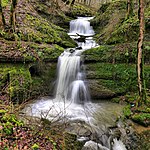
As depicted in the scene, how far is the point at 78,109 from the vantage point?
768 cm

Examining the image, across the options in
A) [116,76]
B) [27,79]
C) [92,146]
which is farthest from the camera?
[116,76]

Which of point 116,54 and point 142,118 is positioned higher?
point 116,54

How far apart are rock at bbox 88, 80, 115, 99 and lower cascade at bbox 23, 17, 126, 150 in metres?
0.22

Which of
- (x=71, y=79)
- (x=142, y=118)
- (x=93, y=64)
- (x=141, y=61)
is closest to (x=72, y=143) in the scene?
(x=142, y=118)

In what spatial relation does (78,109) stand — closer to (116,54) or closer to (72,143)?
(72,143)

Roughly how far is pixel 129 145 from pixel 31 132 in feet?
8.93

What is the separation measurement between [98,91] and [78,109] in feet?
4.77

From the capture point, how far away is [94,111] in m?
7.45

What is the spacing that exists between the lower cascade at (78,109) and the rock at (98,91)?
222 millimetres

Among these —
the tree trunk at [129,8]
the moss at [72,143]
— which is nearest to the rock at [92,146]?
the moss at [72,143]

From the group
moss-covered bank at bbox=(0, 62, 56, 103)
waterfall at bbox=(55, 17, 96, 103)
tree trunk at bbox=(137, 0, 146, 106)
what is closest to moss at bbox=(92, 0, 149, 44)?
waterfall at bbox=(55, 17, 96, 103)

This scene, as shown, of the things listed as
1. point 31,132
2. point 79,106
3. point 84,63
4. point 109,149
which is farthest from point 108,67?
point 31,132

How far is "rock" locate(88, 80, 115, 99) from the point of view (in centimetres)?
858

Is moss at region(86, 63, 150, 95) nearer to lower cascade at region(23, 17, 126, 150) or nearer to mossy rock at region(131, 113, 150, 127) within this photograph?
lower cascade at region(23, 17, 126, 150)
